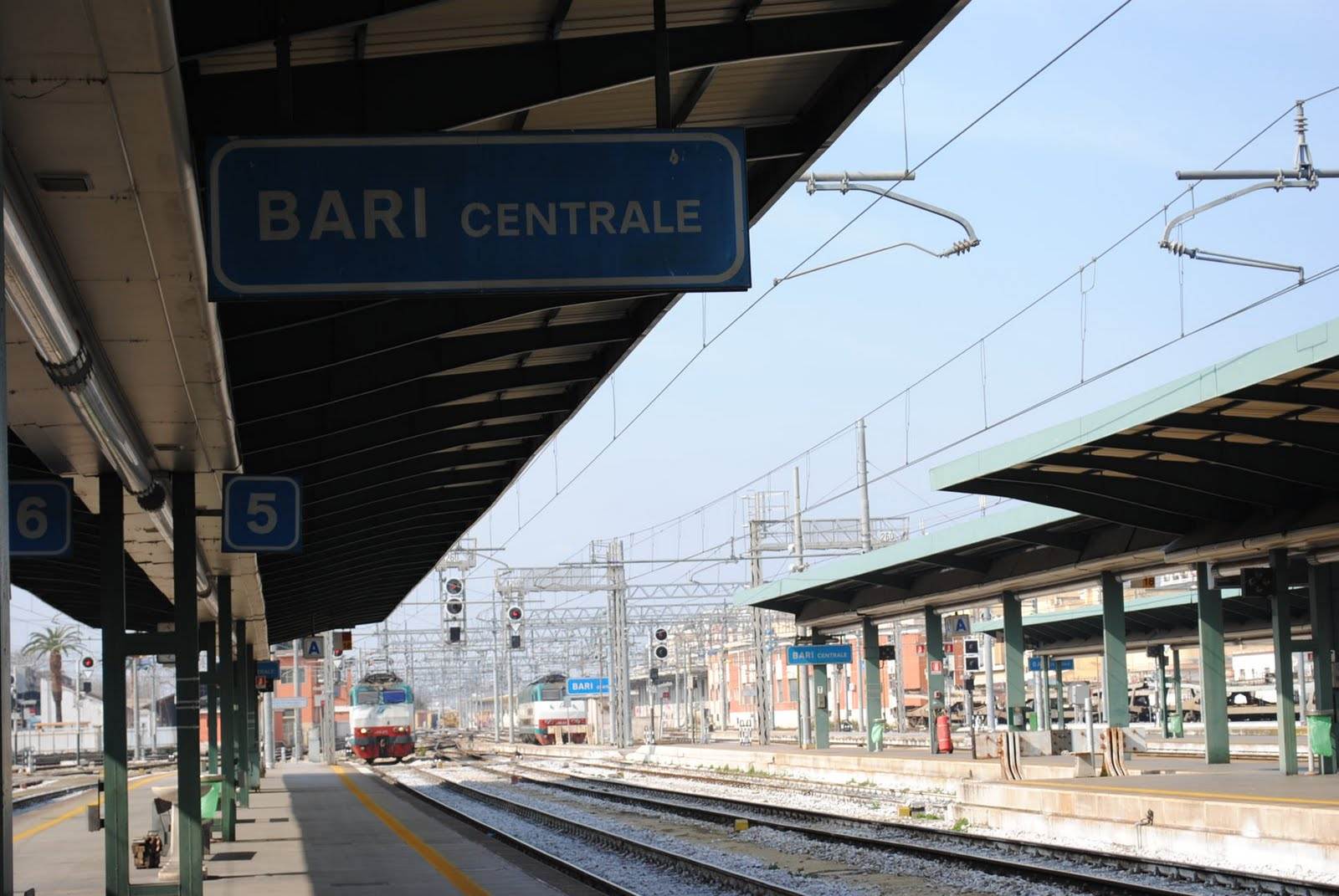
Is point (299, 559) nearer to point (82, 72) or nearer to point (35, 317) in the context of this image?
point (35, 317)

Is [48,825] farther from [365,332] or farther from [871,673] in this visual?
[871,673]

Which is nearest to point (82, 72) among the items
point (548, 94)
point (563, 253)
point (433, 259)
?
point (433, 259)

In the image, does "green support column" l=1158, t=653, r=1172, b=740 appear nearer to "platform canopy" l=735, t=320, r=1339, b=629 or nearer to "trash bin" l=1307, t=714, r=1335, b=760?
"platform canopy" l=735, t=320, r=1339, b=629

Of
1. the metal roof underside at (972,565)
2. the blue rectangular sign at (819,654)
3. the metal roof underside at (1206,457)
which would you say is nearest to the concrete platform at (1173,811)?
the metal roof underside at (972,565)

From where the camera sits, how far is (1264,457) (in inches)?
731

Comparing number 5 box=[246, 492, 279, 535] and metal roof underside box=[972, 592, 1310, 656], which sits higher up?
number 5 box=[246, 492, 279, 535]

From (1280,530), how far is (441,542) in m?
12.0

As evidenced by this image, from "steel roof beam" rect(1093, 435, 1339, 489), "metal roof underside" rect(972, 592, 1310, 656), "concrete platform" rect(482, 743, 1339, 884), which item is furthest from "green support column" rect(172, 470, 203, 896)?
"metal roof underside" rect(972, 592, 1310, 656)

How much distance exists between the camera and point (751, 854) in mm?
17297

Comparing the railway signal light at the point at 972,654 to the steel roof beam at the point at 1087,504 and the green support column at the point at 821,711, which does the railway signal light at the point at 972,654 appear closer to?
the green support column at the point at 821,711

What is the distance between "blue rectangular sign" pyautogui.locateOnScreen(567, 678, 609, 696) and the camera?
70.5 meters

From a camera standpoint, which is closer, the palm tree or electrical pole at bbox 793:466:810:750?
electrical pole at bbox 793:466:810:750

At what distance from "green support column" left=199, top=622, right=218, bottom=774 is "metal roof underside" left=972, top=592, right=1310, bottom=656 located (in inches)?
771

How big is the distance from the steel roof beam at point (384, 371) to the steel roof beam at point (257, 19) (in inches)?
221
